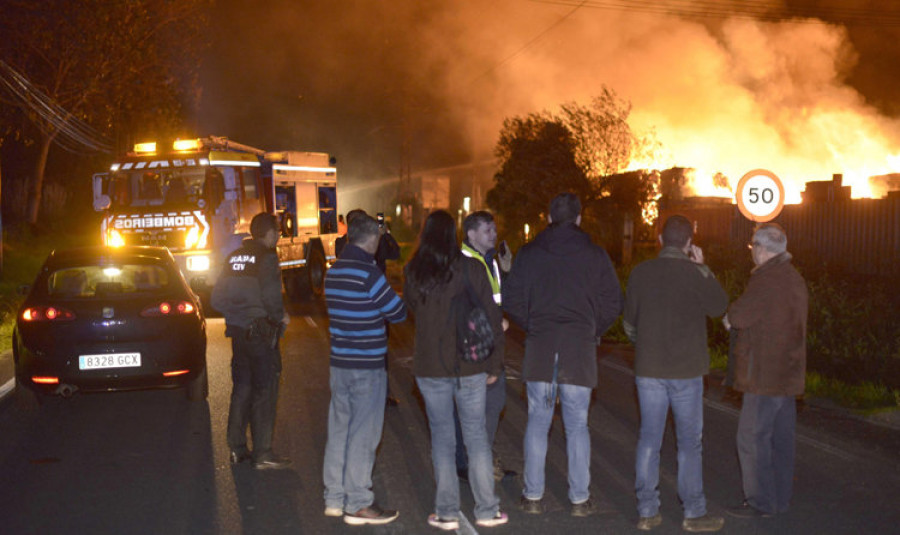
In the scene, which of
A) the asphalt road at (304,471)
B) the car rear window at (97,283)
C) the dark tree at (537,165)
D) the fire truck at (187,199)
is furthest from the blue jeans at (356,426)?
the dark tree at (537,165)

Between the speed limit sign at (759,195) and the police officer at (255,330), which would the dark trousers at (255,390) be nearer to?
the police officer at (255,330)

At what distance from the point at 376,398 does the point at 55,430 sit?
4.00 m

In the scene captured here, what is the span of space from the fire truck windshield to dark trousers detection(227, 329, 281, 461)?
407 inches

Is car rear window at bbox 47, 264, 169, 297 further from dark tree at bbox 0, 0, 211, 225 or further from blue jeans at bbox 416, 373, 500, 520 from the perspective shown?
dark tree at bbox 0, 0, 211, 225

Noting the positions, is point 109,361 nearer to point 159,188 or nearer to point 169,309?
point 169,309

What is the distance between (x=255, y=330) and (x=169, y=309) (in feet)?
8.25

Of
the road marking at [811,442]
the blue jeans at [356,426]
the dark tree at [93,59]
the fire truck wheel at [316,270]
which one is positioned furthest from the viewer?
the dark tree at [93,59]

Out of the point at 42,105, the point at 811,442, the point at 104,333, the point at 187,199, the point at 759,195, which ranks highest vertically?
the point at 42,105

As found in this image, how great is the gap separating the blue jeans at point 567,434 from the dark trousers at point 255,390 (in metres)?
2.14

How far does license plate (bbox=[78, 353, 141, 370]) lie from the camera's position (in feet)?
27.6

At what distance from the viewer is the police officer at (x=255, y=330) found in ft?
22.0

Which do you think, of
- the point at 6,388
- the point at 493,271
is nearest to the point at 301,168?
the point at 6,388

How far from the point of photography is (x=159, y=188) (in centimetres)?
1677

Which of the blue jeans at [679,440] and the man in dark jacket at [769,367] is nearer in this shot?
the blue jeans at [679,440]
